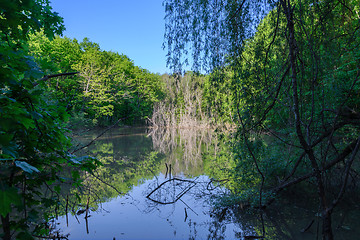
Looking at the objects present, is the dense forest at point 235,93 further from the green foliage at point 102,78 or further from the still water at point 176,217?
the green foliage at point 102,78

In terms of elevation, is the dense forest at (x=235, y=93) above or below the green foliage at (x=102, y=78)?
below

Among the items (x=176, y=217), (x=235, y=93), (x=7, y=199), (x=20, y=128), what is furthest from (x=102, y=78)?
(x=7, y=199)

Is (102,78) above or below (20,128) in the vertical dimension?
above

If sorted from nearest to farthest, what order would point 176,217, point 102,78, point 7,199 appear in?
point 7,199, point 176,217, point 102,78

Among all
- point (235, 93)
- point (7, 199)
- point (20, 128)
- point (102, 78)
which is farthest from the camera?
point (102, 78)

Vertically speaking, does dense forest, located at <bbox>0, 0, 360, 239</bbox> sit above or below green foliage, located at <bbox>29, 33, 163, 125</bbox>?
below

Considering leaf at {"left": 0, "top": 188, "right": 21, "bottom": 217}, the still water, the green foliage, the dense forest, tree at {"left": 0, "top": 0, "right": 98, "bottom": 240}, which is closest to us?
leaf at {"left": 0, "top": 188, "right": 21, "bottom": 217}

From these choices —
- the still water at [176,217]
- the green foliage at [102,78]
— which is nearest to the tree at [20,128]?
the still water at [176,217]

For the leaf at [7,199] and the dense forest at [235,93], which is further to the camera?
the dense forest at [235,93]

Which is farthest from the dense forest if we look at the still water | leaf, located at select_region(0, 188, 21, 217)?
the still water

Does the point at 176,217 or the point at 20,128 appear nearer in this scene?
the point at 20,128

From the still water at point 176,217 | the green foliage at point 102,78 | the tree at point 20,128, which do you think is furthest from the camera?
the green foliage at point 102,78

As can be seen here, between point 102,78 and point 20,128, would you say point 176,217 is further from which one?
point 102,78

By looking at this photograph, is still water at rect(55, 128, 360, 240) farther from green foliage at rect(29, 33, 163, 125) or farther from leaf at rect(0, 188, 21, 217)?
green foliage at rect(29, 33, 163, 125)
